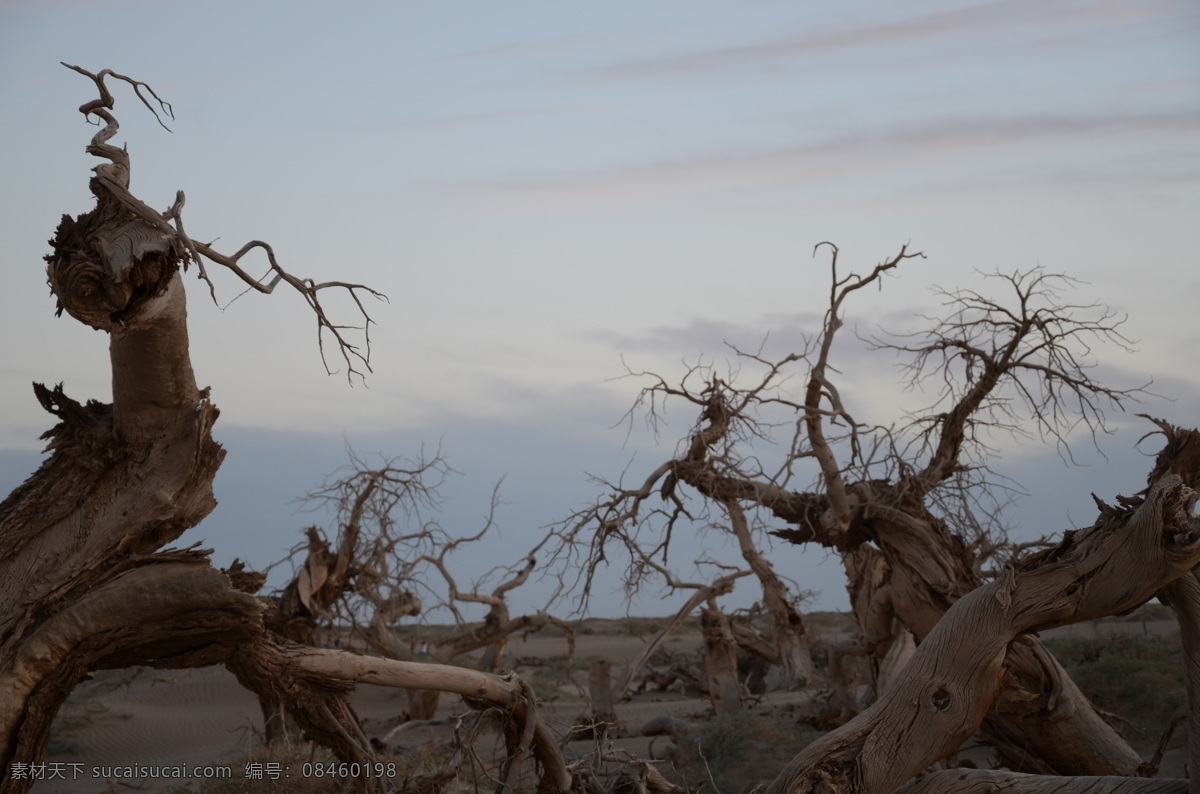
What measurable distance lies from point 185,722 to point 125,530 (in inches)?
565

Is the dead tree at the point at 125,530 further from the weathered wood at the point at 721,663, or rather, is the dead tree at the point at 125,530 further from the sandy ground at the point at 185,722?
the weathered wood at the point at 721,663

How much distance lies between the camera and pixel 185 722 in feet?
58.8

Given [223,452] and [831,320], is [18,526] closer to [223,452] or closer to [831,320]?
[223,452]

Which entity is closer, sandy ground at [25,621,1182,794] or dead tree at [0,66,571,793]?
dead tree at [0,66,571,793]

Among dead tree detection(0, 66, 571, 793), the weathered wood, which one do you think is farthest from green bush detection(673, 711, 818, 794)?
dead tree detection(0, 66, 571, 793)

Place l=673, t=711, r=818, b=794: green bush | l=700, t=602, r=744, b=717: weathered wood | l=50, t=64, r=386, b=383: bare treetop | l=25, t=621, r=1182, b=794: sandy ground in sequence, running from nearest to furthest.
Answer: l=50, t=64, r=386, b=383: bare treetop → l=673, t=711, r=818, b=794: green bush → l=25, t=621, r=1182, b=794: sandy ground → l=700, t=602, r=744, b=717: weathered wood

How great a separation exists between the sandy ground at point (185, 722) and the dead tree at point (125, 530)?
15.5ft

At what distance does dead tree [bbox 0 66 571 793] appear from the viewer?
15.9ft

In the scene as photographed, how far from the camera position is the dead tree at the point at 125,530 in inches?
191

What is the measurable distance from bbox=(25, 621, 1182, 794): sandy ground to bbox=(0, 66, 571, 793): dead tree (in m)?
4.73

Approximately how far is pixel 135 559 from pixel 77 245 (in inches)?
70.1

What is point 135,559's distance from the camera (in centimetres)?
541

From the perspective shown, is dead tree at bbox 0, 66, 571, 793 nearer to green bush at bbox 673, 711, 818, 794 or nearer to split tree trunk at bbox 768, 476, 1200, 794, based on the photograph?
split tree trunk at bbox 768, 476, 1200, 794

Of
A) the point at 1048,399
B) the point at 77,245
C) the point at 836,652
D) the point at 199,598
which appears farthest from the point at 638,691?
the point at 77,245
